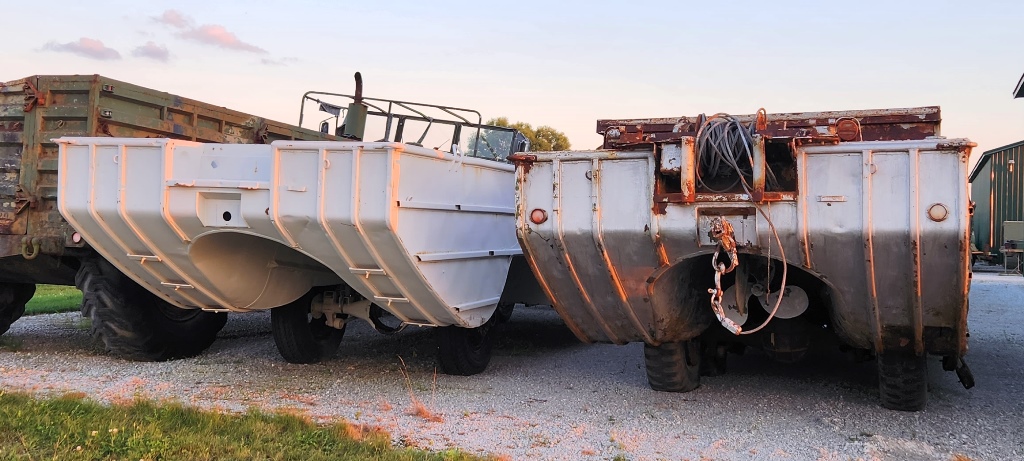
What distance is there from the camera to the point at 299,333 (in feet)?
21.7

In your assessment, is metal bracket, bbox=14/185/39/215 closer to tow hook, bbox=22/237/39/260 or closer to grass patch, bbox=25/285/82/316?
tow hook, bbox=22/237/39/260

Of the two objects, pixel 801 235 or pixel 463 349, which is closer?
pixel 801 235

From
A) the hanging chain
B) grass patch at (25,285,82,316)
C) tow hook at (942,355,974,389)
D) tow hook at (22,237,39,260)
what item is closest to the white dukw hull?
tow hook at (22,237,39,260)

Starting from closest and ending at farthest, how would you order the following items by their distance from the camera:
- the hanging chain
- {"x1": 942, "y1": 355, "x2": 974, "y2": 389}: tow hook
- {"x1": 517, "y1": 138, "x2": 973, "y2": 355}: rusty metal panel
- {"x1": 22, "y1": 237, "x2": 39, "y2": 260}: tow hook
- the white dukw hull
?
{"x1": 517, "y1": 138, "x2": 973, "y2": 355}: rusty metal panel
the hanging chain
the white dukw hull
{"x1": 942, "y1": 355, "x2": 974, "y2": 389}: tow hook
{"x1": 22, "y1": 237, "x2": 39, "y2": 260}: tow hook

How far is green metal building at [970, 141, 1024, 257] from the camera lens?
1088 centimetres

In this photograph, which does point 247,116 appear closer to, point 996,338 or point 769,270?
point 769,270

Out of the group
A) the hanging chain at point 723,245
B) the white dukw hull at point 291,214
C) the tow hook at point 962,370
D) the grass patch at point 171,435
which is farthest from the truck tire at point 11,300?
the tow hook at point 962,370

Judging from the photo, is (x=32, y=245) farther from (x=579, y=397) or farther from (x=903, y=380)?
(x=903, y=380)

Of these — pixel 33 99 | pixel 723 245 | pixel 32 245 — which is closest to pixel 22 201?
pixel 32 245

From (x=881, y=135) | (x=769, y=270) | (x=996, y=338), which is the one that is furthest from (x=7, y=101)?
(x=996, y=338)

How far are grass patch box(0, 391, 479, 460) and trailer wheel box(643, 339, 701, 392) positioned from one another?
205cm

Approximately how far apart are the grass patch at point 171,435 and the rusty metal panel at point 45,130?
5.71 feet

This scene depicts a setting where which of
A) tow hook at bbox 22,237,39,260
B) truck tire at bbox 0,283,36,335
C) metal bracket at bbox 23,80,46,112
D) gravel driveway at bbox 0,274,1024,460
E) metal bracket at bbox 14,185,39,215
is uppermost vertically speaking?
metal bracket at bbox 23,80,46,112

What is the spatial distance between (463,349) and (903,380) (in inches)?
118
